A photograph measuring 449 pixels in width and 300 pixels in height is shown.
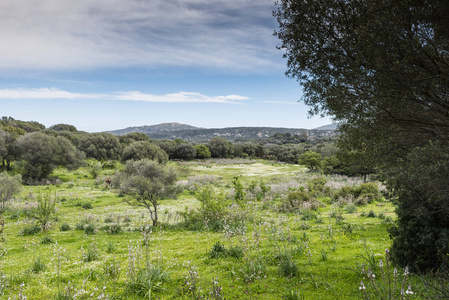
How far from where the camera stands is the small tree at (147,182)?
57.7 ft

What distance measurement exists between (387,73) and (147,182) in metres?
15.1

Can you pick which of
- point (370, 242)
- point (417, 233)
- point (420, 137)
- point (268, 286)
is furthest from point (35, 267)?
point (420, 137)

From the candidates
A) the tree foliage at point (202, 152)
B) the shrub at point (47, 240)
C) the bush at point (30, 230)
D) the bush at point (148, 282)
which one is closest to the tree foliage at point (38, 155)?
the bush at point (30, 230)

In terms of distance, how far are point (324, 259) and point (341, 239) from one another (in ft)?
11.4

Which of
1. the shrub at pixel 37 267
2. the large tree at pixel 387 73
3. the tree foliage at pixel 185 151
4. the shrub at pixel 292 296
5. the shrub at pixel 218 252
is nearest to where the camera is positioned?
the shrub at pixel 292 296

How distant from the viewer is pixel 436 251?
22.1ft

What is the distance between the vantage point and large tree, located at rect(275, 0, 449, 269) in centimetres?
670

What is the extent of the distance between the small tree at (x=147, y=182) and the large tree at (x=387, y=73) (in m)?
12.3

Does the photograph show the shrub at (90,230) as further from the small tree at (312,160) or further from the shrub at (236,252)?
the small tree at (312,160)

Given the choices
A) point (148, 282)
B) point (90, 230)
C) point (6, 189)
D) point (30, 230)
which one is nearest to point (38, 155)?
point (6, 189)

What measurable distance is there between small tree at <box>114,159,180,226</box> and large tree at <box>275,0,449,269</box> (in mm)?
12313

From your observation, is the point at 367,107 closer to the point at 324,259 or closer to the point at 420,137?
the point at 420,137

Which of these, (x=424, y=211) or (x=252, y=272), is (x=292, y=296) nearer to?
(x=252, y=272)

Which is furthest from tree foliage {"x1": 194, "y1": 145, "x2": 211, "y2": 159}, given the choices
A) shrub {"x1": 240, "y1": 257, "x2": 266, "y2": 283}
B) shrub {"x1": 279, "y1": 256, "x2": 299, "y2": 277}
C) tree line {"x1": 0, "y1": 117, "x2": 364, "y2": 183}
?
shrub {"x1": 279, "y1": 256, "x2": 299, "y2": 277}
